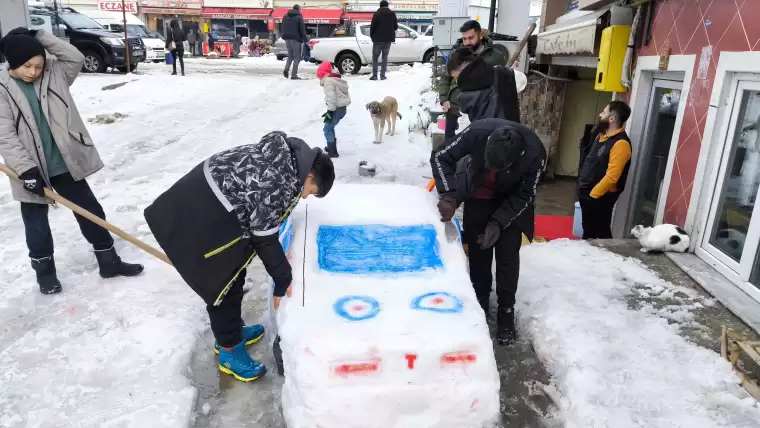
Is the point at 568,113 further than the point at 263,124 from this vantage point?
No

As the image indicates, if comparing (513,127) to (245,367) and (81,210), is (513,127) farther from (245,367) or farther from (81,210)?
(81,210)

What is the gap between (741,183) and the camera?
3.85 metres

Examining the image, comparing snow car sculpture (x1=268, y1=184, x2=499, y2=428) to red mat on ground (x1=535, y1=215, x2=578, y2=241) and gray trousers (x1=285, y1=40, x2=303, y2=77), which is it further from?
gray trousers (x1=285, y1=40, x2=303, y2=77)

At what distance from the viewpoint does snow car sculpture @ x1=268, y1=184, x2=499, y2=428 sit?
2.18 m

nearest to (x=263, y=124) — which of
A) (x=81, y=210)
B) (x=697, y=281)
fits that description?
(x=81, y=210)

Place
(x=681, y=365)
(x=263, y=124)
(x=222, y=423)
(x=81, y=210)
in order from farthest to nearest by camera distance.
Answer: (x=263, y=124) → (x=81, y=210) → (x=681, y=365) → (x=222, y=423)

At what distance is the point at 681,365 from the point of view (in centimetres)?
288

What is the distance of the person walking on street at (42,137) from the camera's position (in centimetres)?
330

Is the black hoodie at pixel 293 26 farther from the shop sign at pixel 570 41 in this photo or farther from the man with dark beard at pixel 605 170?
the man with dark beard at pixel 605 170

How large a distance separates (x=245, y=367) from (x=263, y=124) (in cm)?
696

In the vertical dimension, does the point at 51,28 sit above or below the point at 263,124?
above

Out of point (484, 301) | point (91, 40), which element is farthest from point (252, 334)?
point (91, 40)

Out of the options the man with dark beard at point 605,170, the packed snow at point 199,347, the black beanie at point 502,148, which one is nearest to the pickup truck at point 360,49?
the packed snow at point 199,347

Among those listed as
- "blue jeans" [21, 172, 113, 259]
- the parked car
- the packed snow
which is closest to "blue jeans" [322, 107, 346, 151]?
the packed snow
